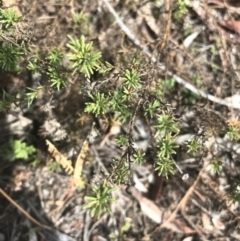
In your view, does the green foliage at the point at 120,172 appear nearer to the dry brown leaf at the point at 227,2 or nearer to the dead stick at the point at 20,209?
the dead stick at the point at 20,209

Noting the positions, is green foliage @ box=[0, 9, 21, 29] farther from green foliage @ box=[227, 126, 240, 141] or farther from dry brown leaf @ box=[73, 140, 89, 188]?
green foliage @ box=[227, 126, 240, 141]

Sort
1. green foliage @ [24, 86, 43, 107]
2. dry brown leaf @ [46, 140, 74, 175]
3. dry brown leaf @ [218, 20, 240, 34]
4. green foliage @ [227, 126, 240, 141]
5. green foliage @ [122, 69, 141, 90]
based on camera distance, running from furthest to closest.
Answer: dry brown leaf @ [218, 20, 240, 34] < dry brown leaf @ [46, 140, 74, 175] < green foliage @ [227, 126, 240, 141] < green foliage @ [24, 86, 43, 107] < green foliage @ [122, 69, 141, 90]

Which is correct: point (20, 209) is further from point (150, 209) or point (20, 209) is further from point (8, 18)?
point (8, 18)

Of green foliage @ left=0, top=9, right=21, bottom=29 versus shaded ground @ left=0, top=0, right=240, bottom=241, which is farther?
shaded ground @ left=0, top=0, right=240, bottom=241

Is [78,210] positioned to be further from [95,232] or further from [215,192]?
[215,192]

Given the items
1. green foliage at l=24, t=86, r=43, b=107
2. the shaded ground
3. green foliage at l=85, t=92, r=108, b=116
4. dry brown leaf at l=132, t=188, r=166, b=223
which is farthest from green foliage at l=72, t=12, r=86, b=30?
dry brown leaf at l=132, t=188, r=166, b=223

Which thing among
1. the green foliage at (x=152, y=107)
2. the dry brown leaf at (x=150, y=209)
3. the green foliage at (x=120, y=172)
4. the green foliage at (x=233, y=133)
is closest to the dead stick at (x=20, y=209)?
the dry brown leaf at (x=150, y=209)

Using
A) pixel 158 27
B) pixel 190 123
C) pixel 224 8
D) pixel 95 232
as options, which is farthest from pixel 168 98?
pixel 95 232

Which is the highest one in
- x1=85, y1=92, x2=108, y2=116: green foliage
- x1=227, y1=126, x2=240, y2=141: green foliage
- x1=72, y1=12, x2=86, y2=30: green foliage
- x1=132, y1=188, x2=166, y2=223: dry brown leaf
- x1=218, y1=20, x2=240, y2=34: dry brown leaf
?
x1=72, y1=12, x2=86, y2=30: green foliage
